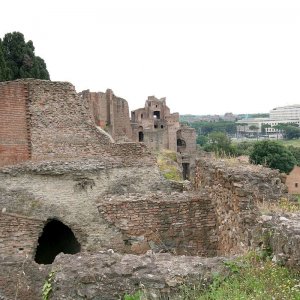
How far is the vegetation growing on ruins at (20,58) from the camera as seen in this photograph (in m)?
30.5

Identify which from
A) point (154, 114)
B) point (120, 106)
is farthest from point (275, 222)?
point (154, 114)

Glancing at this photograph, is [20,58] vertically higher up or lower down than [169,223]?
higher up

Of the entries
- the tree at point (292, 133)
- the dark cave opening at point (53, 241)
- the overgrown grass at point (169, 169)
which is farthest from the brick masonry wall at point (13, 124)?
the tree at point (292, 133)

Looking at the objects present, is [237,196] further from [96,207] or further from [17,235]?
[17,235]

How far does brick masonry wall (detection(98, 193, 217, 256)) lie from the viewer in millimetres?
8891

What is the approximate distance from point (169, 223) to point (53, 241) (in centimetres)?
439

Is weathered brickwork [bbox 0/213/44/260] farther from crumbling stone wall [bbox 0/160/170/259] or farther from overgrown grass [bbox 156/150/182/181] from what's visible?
overgrown grass [bbox 156/150/182/181]

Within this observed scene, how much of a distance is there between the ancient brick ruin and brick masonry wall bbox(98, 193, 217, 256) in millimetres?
20

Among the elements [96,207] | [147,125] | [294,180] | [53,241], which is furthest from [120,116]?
[96,207]

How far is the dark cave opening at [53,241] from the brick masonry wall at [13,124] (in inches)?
77.2

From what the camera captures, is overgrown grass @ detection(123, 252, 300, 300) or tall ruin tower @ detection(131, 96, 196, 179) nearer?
overgrown grass @ detection(123, 252, 300, 300)

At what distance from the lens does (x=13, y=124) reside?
1155 centimetres

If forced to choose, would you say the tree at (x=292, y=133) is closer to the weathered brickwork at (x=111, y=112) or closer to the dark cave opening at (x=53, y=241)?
the weathered brickwork at (x=111, y=112)

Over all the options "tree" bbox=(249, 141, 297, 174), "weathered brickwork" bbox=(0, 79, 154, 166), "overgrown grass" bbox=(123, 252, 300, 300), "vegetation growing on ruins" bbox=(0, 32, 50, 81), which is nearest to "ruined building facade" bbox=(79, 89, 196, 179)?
"vegetation growing on ruins" bbox=(0, 32, 50, 81)
